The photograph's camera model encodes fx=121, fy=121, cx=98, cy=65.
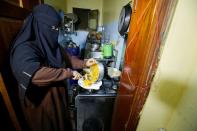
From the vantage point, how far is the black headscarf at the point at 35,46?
32.8 inches

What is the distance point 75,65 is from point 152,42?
45.5 inches

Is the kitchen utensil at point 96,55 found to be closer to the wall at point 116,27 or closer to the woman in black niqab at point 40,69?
the wall at point 116,27

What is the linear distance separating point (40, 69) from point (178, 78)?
0.85 meters

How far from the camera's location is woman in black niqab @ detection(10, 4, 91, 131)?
2.77 feet

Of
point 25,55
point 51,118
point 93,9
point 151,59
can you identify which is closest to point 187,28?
point 151,59

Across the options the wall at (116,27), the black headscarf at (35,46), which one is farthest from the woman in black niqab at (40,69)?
the wall at (116,27)

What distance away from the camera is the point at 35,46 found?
36.6 inches

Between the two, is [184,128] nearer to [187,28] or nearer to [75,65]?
[187,28]

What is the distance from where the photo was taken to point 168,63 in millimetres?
485

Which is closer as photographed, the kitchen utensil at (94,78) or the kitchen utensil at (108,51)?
the kitchen utensil at (94,78)

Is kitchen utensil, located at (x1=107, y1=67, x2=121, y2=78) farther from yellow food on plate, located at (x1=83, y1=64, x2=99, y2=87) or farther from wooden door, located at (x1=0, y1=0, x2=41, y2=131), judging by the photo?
wooden door, located at (x1=0, y1=0, x2=41, y2=131)

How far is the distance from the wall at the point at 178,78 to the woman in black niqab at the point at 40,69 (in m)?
0.73

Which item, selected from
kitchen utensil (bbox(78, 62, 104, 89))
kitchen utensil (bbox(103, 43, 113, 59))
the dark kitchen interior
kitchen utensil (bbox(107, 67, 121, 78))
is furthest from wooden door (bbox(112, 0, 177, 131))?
kitchen utensil (bbox(103, 43, 113, 59))

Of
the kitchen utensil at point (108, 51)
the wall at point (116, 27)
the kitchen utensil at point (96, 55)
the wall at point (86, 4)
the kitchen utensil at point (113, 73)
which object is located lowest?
the kitchen utensil at point (113, 73)
